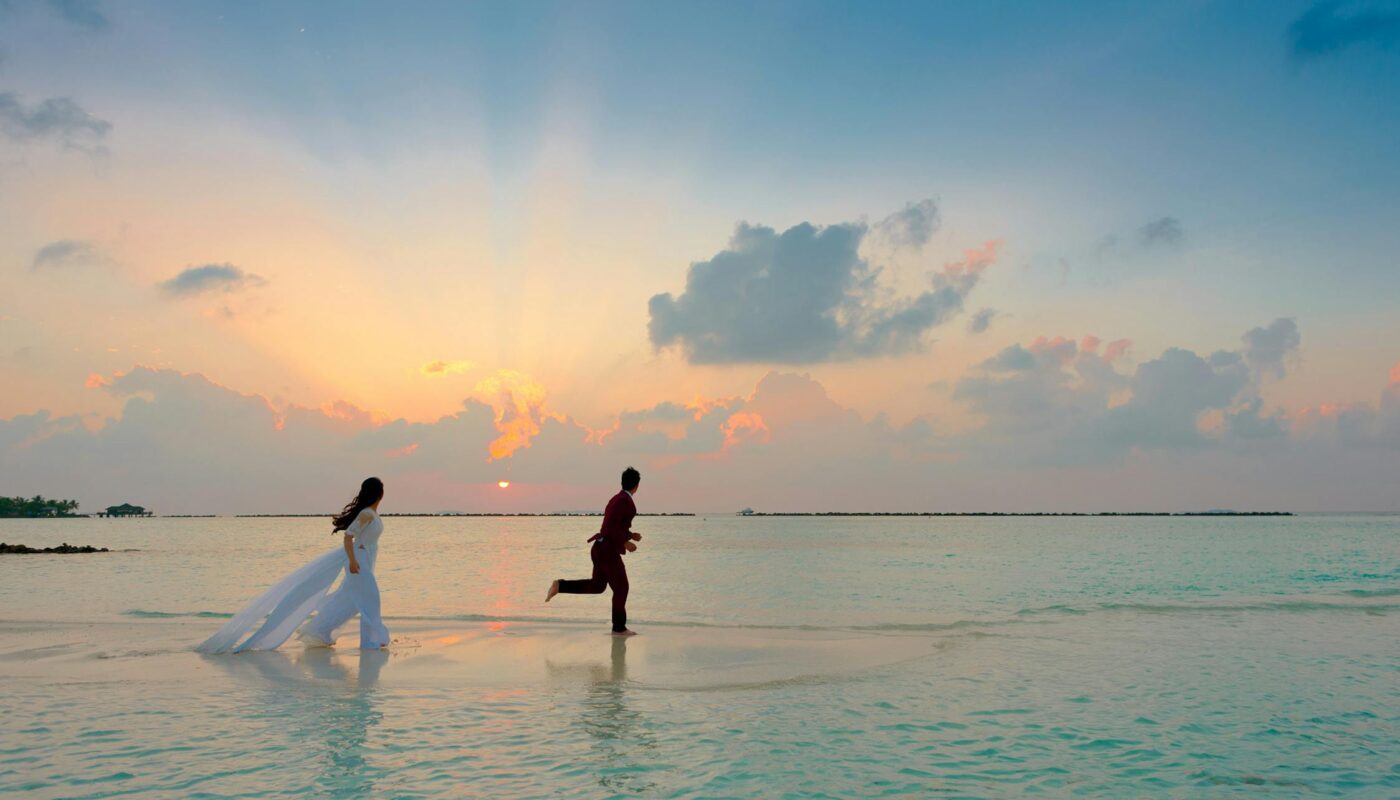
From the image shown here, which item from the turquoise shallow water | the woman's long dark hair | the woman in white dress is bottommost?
the turquoise shallow water

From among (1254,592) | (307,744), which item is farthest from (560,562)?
(307,744)

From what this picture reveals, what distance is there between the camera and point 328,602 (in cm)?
1380

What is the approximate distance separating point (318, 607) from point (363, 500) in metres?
2.07

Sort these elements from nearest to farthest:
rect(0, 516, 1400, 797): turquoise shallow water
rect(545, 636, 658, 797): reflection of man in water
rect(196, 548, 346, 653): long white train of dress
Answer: rect(545, 636, 658, 797): reflection of man in water
rect(0, 516, 1400, 797): turquoise shallow water
rect(196, 548, 346, 653): long white train of dress

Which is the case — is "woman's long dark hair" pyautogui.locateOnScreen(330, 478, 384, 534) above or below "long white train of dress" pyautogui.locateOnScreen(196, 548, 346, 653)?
above

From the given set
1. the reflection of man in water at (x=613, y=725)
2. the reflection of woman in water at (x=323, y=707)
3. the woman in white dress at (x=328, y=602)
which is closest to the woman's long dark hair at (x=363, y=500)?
the woman in white dress at (x=328, y=602)

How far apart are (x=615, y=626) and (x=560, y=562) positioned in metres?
36.6

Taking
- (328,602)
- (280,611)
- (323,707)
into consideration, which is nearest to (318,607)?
(328,602)

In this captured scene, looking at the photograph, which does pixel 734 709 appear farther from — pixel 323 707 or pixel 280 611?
pixel 280 611

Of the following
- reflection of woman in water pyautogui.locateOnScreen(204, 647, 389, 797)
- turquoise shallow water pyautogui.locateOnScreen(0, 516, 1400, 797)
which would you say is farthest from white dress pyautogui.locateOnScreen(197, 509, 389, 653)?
turquoise shallow water pyautogui.locateOnScreen(0, 516, 1400, 797)

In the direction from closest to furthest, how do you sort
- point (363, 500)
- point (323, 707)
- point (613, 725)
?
point (613, 725) → point (323, 707) → point (363, 500)

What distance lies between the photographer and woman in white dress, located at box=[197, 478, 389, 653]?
43.8 ft

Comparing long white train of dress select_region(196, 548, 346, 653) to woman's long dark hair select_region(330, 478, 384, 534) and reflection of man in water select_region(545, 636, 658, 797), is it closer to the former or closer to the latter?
woman's long dark hair select_region(330, 478, 384, 534)

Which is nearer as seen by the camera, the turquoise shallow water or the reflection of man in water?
the reflection of man in water
